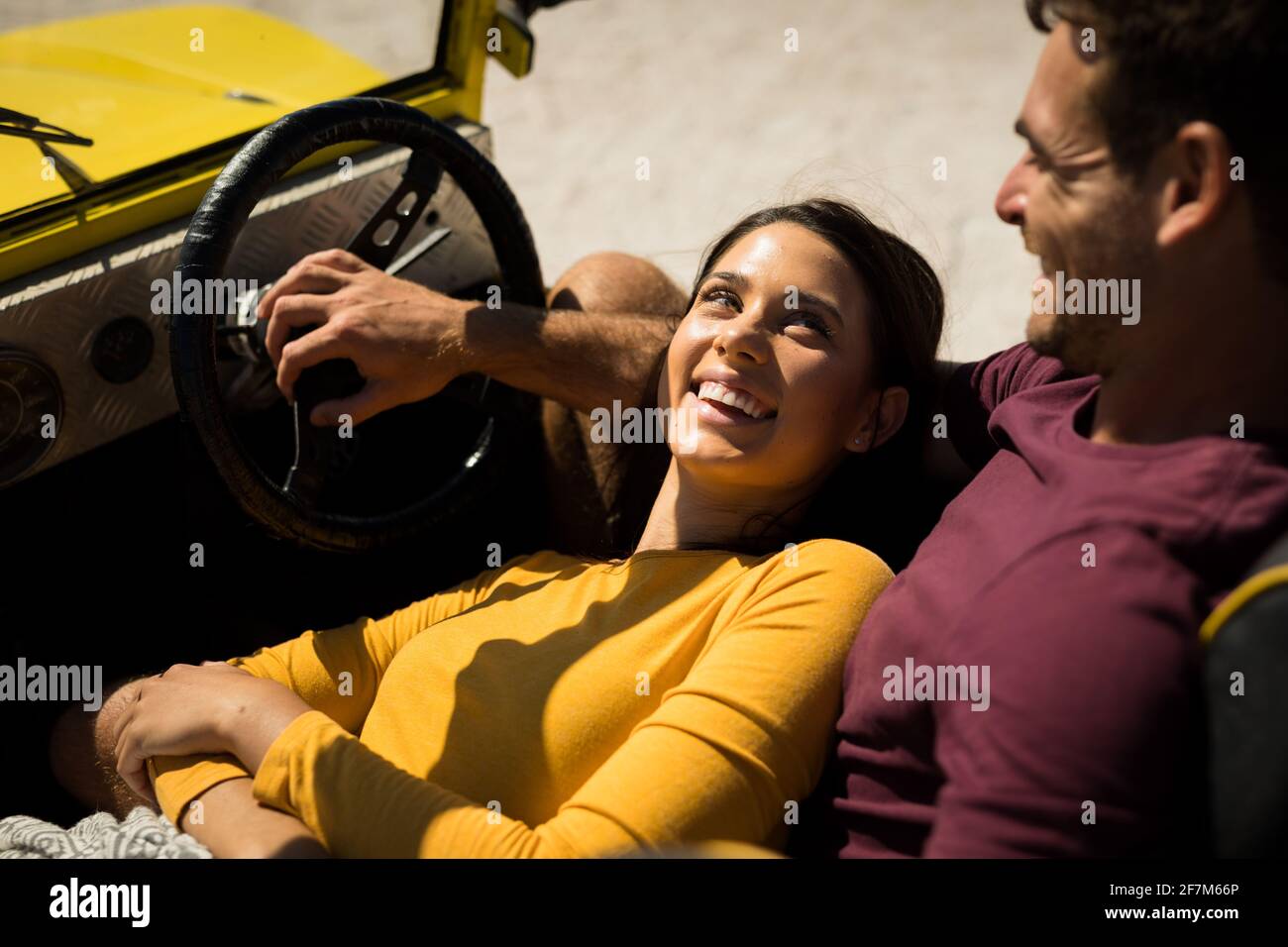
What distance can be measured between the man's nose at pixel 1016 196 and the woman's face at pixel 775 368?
38 cm

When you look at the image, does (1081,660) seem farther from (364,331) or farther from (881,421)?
(364,331)

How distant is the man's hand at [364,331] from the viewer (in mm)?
1786

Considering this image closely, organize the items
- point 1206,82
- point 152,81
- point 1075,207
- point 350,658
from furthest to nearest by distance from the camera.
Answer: point 152,81, point 350,658, point 1075,207, point 1206,82

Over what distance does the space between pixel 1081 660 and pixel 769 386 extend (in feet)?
2.21

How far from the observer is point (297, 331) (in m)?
1.87

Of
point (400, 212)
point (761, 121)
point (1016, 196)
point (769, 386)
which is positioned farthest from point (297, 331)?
point (761, 121)

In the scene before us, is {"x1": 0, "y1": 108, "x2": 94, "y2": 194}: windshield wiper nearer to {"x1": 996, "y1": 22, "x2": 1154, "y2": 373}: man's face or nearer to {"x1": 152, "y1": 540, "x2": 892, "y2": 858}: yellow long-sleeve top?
{"x1": 152, "y1": 540, "x2": 892, "y2": 858}: yellow long-sleeve top

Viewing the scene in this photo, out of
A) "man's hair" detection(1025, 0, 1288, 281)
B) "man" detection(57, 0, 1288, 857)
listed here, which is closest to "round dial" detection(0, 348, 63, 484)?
"man" detection(57, 0, 1288, 857)

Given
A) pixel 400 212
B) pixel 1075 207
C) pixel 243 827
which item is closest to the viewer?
pixel 1075 207

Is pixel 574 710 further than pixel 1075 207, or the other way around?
pixel 574 710

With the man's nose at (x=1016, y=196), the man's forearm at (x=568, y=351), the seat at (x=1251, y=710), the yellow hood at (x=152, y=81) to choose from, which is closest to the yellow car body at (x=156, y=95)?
the yellow hood at (x=152, y=81)

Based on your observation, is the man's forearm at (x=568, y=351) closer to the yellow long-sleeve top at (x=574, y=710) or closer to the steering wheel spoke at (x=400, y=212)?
the steering wheel spoke at (x=400, y=212)
